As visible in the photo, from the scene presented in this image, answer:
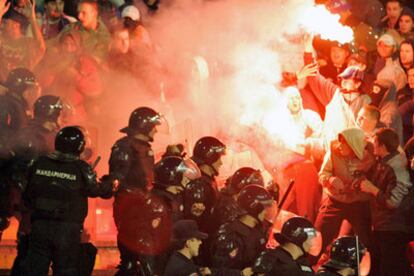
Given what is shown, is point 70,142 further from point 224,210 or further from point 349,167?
point 349,167

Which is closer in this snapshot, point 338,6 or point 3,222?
point 3,222

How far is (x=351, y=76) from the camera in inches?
545

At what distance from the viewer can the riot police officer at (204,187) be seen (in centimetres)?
1128

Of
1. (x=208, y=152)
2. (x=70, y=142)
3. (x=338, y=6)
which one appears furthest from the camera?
(x=338, y=6)

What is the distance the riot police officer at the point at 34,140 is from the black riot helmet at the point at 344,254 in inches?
143

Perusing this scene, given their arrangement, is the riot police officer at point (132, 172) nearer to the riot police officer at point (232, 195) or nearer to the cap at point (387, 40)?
the riot police officer at point (232, 195)

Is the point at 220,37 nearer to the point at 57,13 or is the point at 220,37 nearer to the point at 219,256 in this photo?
the point at 57,13

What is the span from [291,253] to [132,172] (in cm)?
252

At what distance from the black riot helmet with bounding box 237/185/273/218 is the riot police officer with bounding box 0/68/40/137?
9.65ft

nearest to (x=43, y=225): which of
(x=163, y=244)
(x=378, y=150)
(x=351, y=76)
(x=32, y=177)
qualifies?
(x=32, y=177)

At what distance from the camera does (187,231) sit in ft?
33.9

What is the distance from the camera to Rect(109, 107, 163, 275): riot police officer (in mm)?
11000

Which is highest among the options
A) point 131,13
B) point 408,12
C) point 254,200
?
point 408,12

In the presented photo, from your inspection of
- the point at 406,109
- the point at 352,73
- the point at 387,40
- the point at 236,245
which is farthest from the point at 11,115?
the point at 387,40
